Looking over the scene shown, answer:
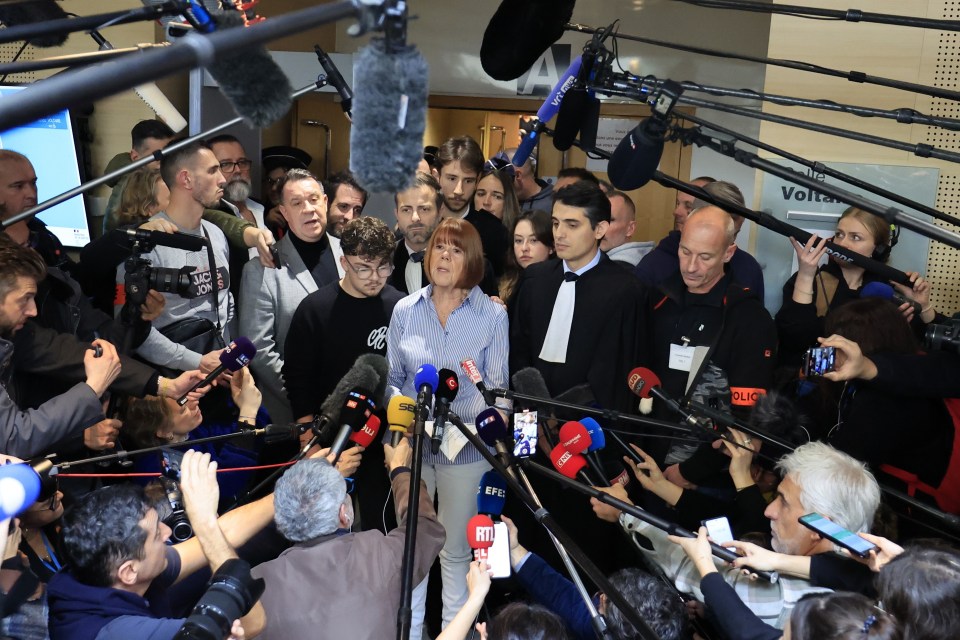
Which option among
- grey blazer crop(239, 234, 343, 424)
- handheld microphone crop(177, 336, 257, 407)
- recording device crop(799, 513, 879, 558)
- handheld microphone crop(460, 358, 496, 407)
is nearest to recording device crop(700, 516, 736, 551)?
recording device crop(799, 513, 879, 558)

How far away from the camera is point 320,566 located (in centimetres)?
242

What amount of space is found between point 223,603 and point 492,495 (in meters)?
1.30

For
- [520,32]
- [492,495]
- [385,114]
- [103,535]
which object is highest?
[520,32]

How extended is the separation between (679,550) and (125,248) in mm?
2285

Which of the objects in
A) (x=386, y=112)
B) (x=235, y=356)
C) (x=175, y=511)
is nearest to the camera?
(x=386, y=112)

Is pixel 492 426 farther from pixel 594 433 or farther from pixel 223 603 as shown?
pixel 223 603

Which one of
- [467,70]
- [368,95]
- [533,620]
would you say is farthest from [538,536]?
[467,70]

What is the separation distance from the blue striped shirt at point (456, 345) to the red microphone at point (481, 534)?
108 centimetres

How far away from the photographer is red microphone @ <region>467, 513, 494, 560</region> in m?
2.46

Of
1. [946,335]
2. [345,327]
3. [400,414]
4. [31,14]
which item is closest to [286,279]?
[345,327]

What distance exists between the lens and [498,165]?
14.6ft

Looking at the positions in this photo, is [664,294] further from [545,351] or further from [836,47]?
[836,47]

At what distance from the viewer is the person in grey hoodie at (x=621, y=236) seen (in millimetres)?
4602

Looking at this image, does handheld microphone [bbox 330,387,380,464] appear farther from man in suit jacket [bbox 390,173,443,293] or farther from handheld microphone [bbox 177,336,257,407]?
man in suit jacket [bbox 390,173,443,293]
